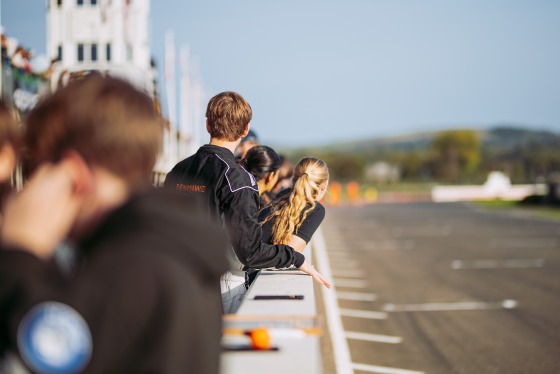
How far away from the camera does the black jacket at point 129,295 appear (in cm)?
Answer: 113

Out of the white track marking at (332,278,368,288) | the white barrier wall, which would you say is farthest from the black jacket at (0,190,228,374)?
the white barrier wall

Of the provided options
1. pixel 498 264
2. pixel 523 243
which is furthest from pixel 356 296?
pixel 523 243

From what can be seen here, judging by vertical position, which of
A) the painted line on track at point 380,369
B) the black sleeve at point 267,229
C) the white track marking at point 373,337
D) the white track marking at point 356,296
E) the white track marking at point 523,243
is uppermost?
the black sleeve at point 267,229

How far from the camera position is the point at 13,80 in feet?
32.2

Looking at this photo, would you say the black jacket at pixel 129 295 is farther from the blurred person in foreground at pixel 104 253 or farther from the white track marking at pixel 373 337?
the white track marking at pixel 373 337

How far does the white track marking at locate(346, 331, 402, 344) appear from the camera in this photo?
420 inches

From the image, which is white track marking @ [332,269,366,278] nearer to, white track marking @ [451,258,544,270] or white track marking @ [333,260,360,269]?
white track marking @ [333,260,360,269]

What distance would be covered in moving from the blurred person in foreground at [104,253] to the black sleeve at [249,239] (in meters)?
1.71

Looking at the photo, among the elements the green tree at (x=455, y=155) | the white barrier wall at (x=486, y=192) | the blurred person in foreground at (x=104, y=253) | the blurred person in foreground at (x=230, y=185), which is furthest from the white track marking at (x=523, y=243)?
the green tree at (x=455, y=155)

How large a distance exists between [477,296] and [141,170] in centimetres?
1446

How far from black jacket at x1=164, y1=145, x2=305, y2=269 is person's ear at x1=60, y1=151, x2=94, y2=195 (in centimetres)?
172

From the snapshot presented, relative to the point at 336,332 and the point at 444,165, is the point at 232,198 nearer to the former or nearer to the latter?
Answer: the point at 336,332

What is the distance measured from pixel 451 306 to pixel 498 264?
7.00 m

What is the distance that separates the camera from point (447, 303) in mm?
14031
